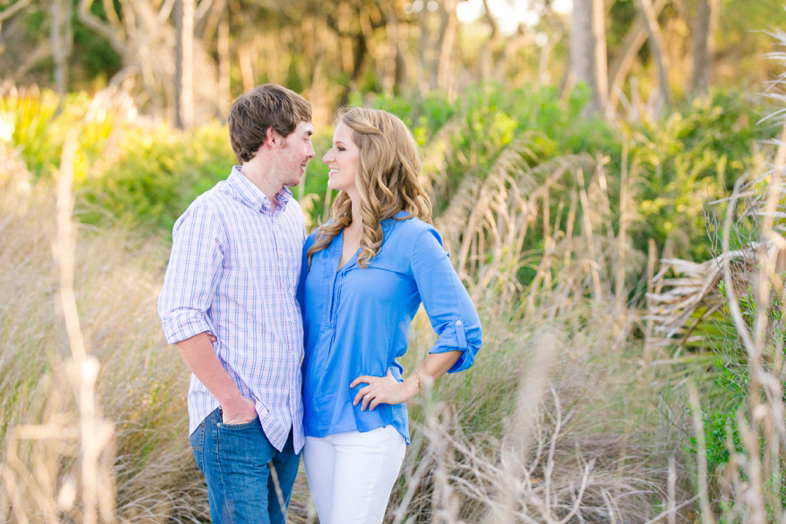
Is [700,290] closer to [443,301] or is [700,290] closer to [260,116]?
[443,301]

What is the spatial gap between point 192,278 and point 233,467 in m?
0.66

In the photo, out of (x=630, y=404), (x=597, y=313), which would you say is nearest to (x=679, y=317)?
(x=630, y=404)

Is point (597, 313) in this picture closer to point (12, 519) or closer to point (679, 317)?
point (679, 317)

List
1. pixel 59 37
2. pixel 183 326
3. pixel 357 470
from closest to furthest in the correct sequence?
pixel 183 326 → pixel 357 470 → pixel 59 37

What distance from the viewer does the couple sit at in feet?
7.86

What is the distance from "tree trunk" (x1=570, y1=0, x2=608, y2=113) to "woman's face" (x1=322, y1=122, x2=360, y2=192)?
9309 millimetres

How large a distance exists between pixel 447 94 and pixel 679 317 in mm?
4226

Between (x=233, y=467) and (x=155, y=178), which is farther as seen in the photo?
(x=155, y=178)

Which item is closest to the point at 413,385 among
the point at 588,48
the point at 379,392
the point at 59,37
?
the point at 379,392

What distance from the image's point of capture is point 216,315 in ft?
8.07

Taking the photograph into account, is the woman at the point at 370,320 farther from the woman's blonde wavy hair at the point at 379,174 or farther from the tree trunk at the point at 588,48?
the tree trunk at the point at 588,48

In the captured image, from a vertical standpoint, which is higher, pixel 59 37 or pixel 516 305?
pixel 59 37

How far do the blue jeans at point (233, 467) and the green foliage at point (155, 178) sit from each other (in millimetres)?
5372

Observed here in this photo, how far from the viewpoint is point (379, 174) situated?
2.63 m
